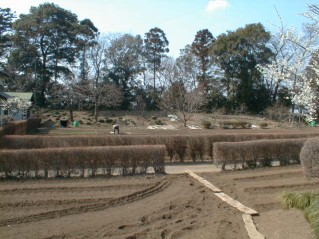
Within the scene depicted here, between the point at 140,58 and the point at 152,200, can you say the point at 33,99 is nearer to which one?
the point at 140,58

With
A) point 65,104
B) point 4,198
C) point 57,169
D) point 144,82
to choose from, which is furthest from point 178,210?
point 144,82

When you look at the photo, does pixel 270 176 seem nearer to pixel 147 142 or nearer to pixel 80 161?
pixel 80 161

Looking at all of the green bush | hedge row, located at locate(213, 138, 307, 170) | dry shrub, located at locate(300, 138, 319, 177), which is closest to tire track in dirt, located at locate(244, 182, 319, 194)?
dry shrub, located at locate(300, 138, 319, 177)

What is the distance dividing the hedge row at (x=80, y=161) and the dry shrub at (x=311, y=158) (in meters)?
4.44

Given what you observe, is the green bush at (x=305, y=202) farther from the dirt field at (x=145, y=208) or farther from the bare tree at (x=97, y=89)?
the bare tree at (x=97, y=89)

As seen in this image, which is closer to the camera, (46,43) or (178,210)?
(178,210)

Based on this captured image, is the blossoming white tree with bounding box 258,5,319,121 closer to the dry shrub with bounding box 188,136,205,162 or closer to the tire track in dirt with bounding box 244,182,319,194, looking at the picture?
the tire track in dirt with bounding box 244,182,319,194

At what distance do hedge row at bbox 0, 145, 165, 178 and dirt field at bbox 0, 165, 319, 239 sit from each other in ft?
2.14

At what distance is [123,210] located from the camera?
24.9 feet

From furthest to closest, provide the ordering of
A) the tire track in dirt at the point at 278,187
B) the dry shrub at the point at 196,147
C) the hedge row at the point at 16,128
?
the hedge row at the point at 16,128 → the dry shrub at the point at 196,147 → the tire track in dirt at the point at 278,187

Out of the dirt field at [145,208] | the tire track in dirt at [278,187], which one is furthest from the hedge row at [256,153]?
the tire track in dirt at [278,187]

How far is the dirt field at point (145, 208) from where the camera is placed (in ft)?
20.6

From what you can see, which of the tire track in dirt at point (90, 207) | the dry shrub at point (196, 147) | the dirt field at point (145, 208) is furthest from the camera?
the dry shrub at point (196, 147)

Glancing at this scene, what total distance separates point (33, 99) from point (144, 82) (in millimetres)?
16670
